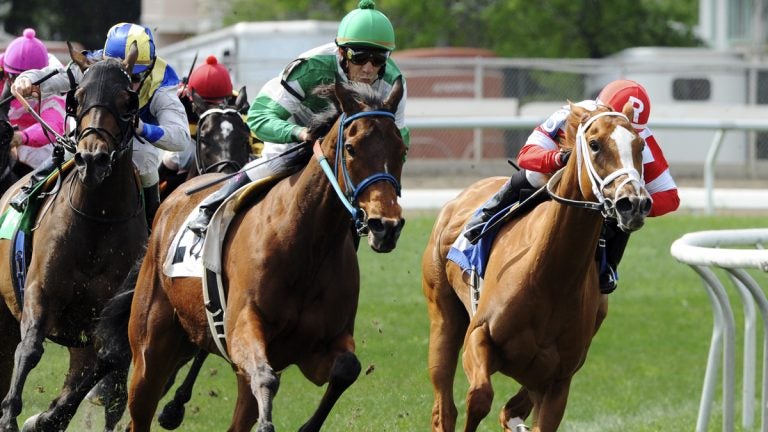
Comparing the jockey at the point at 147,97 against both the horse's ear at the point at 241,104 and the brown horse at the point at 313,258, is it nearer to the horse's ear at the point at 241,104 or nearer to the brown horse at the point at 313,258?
the brown horse at the point at 313,258

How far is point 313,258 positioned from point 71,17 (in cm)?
1779

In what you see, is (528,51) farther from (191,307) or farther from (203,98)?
(191,307)

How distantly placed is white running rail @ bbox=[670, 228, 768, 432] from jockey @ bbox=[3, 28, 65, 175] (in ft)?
13.5

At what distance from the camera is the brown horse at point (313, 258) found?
224 inches

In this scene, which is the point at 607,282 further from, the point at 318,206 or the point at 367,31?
the point at 367,31

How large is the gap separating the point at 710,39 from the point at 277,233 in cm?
3344

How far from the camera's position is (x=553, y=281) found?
679cm

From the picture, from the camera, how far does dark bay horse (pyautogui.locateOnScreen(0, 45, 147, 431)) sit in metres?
7.00

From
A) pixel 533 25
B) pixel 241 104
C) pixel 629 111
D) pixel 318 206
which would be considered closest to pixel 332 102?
pixel 318 206

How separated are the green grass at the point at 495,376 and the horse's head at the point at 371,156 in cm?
106

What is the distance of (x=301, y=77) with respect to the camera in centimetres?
655

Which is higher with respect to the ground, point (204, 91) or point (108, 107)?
point (108, 107)

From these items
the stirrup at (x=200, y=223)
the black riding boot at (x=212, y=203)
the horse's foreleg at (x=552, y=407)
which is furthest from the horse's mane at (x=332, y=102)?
the horse's foreleg at (x=552, y=407)

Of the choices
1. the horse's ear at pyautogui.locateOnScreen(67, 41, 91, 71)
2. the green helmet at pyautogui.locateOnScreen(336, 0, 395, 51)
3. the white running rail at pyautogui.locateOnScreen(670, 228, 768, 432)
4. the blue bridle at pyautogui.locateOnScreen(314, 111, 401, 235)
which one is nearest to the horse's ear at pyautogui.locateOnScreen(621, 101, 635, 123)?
the white running rail at pyautogui.locateOnScreen(670, 228, 768, 432)
